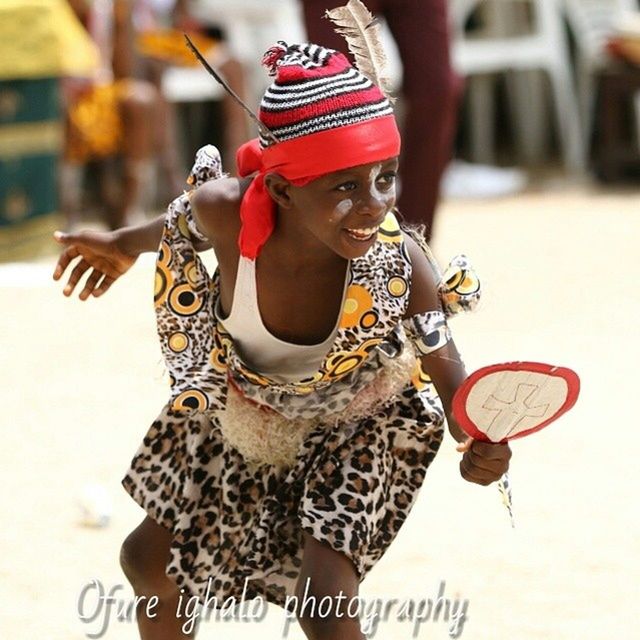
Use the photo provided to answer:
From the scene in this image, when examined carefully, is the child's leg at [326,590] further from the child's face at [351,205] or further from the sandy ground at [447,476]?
the sandy ground at [447,476]

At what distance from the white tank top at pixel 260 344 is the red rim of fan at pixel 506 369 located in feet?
1.12

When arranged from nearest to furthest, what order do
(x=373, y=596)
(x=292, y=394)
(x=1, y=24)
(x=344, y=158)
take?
(x=344, y=158) < (x=292, y=394) < (x=373, y=596) < (x=1, y=24)

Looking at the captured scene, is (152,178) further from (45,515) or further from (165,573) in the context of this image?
(165,573)

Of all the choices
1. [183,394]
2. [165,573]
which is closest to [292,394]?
Result: [183,394]

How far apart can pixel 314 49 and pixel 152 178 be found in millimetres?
7681

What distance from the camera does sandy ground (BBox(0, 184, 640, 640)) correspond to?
11.0 feet

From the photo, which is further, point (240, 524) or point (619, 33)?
point (619, 33)

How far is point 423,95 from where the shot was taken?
5.79 meters

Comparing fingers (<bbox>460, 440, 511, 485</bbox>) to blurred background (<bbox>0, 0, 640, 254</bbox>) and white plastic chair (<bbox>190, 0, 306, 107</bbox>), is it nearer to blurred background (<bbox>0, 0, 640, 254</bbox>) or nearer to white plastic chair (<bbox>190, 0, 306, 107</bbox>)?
blurred background (<bbox>0, 0, 640, 254</bbox>)

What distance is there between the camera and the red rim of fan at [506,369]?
2365 mm

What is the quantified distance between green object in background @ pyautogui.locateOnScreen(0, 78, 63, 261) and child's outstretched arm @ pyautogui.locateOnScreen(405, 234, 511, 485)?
555cm

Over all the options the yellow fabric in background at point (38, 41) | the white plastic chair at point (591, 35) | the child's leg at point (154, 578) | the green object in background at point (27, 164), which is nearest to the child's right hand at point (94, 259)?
the child's leg at point (154, 578)

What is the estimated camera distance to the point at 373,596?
11.3 ft

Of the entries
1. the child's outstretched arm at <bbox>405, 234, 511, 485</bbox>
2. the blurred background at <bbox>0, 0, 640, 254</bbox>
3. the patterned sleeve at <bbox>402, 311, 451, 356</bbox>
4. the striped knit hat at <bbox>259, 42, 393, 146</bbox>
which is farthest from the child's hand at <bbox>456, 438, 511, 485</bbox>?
the blurred background at <bbox>0, 0, 640, 254</bbox>
